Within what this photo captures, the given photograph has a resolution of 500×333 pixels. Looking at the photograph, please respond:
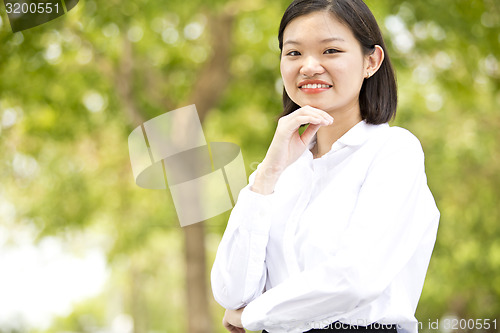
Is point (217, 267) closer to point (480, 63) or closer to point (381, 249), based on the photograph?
point (381, 249)

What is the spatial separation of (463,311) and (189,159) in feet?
37.4

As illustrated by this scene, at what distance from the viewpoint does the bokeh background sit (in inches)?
247

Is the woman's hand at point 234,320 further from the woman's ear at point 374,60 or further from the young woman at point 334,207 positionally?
the woman's ear at point 374,60

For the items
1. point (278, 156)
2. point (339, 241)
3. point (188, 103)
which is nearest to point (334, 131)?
point (278, 156)

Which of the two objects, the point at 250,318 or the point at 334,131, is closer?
the point at 250,318

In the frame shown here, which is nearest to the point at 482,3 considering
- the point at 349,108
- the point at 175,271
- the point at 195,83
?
the point at 195,83

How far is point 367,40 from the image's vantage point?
5.34ft

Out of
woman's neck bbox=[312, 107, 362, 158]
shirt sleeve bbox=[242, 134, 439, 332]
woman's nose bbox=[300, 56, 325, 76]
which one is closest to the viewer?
shirt sleeve bbox=[242, 134, 439, 332]

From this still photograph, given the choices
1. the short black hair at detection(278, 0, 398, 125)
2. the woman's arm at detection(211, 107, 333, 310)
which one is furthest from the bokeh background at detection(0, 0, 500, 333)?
the woman's arm at detection(211, 107, 333, 310)

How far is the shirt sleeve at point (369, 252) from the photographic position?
4.66ft

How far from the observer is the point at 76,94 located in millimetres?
7988

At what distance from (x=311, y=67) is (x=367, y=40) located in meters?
0.17

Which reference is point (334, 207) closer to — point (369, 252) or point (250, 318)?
point (369, 252)

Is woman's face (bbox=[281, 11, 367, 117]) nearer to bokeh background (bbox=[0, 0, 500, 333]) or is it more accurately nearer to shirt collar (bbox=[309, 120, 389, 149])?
shirt collar (bbox=[309, 120, 389, 149])
